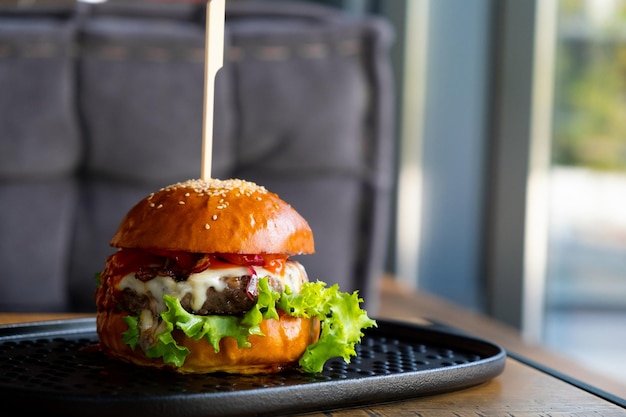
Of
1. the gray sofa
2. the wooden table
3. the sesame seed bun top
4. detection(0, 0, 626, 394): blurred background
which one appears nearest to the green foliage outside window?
detection(0, 0, 626, 394): blurred background

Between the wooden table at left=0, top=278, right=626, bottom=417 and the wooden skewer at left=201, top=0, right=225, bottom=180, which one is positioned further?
the wooden skewer at left=201, top=0, right=225, bottom=180

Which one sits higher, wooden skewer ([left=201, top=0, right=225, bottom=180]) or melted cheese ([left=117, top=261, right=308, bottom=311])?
wooden skewer ([left=201, top=0, right=225, bottom=180])

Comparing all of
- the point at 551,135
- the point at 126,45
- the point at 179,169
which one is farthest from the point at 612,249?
the point at 126,45

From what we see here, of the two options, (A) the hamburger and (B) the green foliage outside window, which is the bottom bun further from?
(B) the green foliage outside window

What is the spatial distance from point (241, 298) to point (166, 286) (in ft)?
0.33

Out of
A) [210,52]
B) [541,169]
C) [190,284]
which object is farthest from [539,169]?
[190,284]

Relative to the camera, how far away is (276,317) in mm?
1153

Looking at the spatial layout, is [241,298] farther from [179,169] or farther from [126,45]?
[126,45]

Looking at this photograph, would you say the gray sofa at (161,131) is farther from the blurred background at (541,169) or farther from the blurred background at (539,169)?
the blurred background at (541,169)

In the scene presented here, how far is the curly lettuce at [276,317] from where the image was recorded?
43.9 inches

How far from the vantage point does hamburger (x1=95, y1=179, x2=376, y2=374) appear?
1.14 meters

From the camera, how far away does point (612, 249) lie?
3.29 meters

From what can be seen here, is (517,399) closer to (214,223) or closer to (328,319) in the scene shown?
(328,319)

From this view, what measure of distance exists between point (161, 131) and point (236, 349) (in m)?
1.65
